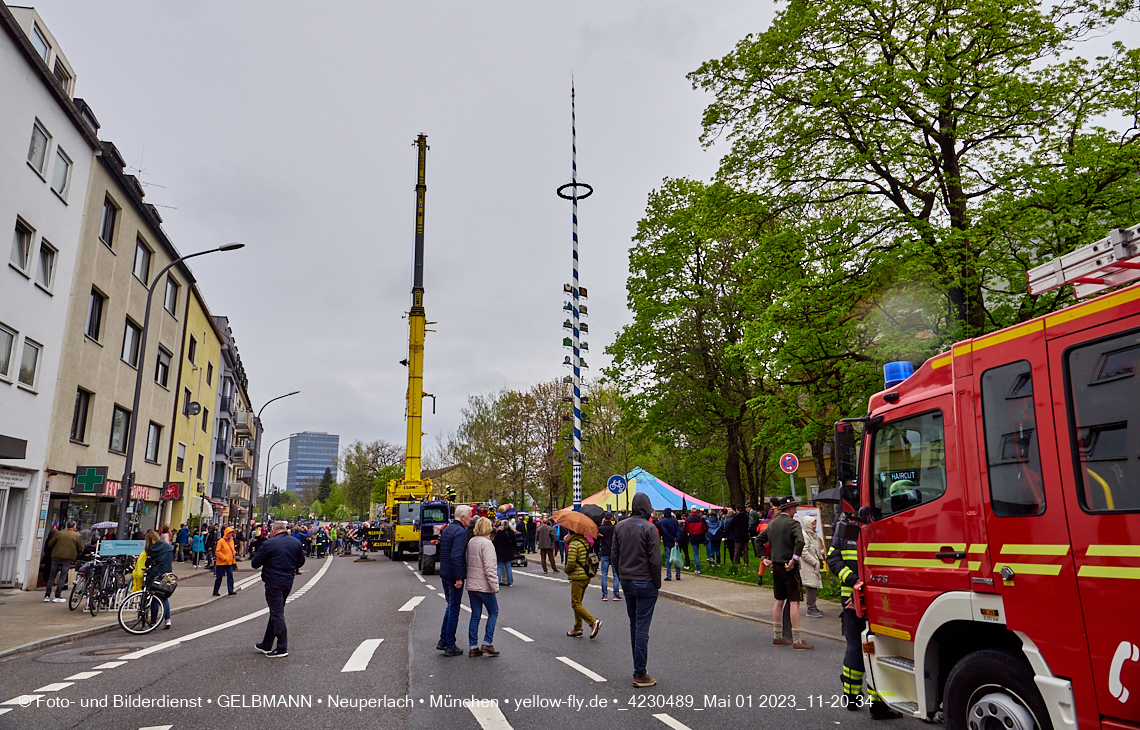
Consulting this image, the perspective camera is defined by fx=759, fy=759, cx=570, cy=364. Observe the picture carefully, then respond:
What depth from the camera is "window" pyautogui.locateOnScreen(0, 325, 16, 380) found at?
57.1 ft

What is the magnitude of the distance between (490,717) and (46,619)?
11.1 metres

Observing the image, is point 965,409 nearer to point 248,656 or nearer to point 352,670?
point 352,670

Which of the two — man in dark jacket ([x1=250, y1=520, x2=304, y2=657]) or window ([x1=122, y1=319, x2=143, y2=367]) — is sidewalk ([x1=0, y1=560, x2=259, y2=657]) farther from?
window ([x1=122, y1=319, x2=143, y2=367])

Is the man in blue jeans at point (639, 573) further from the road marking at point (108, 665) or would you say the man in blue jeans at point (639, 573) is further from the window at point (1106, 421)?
the road marking at point (108, 665)

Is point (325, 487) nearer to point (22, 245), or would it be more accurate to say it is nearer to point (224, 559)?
point (224, 559)

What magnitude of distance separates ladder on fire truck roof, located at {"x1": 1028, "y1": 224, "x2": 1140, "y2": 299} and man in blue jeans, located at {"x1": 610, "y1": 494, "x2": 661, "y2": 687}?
402cm

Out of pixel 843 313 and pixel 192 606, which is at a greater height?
pixel 843 313

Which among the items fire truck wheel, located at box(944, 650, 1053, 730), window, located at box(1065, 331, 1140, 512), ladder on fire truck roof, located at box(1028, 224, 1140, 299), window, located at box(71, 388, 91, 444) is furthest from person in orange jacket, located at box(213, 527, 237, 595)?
window, located at box(1065, 331, 1140, 512)

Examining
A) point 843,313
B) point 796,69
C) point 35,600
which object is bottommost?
point 35,600

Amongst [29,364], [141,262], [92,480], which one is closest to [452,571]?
[92,480]

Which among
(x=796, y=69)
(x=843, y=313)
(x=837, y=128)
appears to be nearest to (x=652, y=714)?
(x=843, y=313)

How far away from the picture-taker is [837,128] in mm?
15266

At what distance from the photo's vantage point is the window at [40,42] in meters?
20.7

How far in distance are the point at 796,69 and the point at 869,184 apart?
2952 mm
